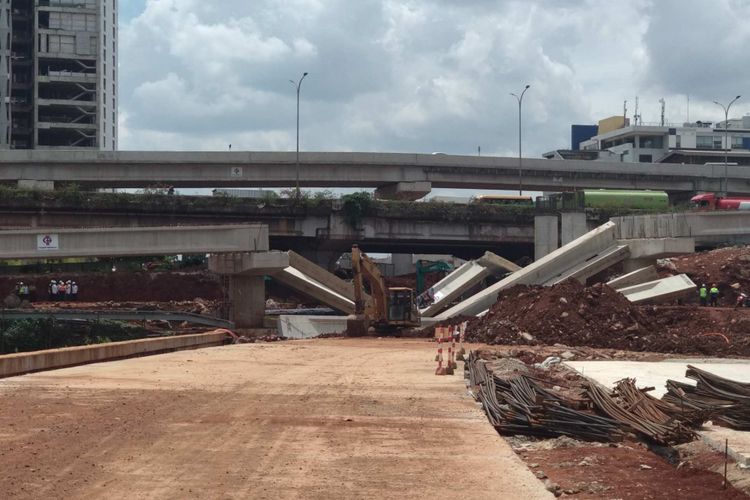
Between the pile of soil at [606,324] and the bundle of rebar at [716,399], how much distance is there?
17.6 metres

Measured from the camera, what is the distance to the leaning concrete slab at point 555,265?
46.2m

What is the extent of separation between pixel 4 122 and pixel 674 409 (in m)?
98.5

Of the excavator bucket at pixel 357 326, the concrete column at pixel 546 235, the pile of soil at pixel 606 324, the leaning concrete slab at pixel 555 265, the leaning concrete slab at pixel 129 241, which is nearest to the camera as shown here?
the pile of soil at pixel 606 324

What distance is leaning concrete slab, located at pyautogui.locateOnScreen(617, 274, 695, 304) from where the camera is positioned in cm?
4203

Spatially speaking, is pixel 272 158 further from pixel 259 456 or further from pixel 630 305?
pixel 259 456

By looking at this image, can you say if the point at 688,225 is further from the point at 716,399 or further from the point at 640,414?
the point at 640,414

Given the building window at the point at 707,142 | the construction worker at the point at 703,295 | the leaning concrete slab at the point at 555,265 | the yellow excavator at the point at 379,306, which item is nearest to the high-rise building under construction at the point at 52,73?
the leaning concrete slab at the point at 555,265

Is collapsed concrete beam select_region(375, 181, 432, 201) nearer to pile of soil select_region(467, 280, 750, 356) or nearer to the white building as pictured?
pile of soil select_region(467, 280, 750, 356)

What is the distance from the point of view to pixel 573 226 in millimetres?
55031

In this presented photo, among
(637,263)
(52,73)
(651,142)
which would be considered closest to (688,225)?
(637,263)

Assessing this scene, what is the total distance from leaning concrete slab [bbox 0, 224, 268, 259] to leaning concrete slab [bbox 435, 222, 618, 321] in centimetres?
1075

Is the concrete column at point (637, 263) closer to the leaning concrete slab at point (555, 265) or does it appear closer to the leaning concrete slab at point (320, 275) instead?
the leaning concrete slab at point (555, 265)

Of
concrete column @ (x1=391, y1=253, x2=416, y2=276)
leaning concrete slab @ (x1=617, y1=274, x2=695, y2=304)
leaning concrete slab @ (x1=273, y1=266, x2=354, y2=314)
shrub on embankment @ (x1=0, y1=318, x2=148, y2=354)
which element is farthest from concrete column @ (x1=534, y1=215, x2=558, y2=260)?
shrub on embankment @ (x1=0, y1=318, x2=148, y2=354)

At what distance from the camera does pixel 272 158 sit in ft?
223
